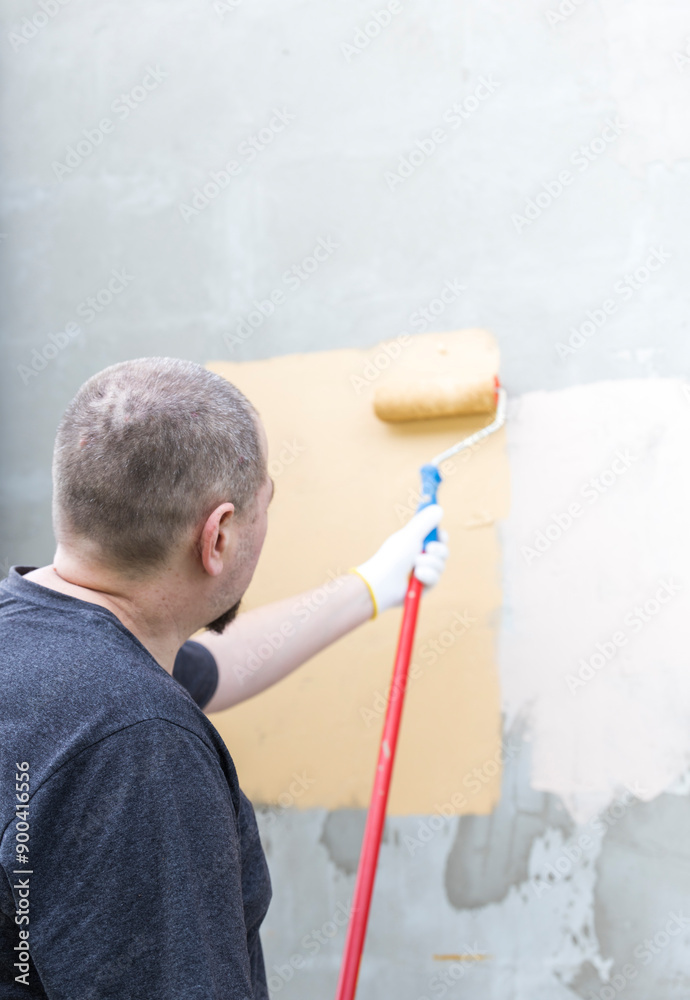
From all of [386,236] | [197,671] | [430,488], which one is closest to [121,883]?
[197,671]

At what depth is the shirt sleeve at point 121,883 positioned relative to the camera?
2.14ft

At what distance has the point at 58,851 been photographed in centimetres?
66

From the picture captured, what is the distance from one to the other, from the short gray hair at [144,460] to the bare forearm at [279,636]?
0.68 metres

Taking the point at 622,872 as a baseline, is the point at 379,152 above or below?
above

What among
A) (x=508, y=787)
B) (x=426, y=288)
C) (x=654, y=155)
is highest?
(x=654, y=155)

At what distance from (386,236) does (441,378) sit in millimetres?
374

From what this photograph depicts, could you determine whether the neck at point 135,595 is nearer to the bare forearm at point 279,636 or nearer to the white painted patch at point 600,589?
the bare forearm at point 279,636

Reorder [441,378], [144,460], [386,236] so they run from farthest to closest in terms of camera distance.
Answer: [386,236] < [441,378] < [144,460]

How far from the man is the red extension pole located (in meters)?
0.42

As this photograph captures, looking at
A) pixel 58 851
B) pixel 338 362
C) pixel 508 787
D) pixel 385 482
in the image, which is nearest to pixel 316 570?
pixel 385 482

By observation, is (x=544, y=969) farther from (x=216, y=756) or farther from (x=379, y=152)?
(x=379, y=152)

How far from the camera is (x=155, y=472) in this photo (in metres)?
0.82

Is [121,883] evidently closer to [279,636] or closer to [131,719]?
[131,719]

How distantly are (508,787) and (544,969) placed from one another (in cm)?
35
